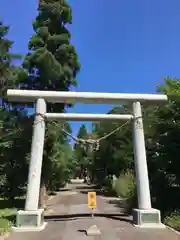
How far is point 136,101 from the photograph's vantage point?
12.0 m

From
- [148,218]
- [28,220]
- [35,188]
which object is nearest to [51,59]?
[35,188]

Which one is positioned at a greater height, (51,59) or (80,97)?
(51,59)

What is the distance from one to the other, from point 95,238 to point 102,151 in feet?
75.9

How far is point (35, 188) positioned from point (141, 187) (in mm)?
4006

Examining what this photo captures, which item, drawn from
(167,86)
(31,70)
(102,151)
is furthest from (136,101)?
(102,151)

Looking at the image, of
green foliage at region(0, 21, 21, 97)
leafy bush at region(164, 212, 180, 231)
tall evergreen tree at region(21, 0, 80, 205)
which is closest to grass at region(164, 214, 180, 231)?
leafy bush at region(164, 212, 180, 231)

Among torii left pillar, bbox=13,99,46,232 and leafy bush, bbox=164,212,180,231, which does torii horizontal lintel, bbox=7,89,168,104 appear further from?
leafy bush, bbox=164,212,180,231

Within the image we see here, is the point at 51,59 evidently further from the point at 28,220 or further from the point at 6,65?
the point at 28,220

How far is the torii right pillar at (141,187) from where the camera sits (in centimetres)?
1058

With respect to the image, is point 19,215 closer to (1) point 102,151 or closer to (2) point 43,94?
(2) point 43,94

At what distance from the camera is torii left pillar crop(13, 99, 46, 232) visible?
10.2m

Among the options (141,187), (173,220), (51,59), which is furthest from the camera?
(51,59)

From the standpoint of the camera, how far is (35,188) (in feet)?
35.0

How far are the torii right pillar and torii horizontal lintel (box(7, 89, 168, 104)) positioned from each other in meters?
0.44
